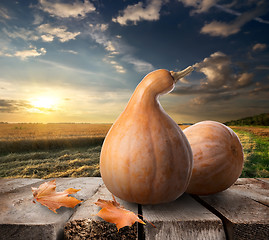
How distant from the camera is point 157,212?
1.25 m

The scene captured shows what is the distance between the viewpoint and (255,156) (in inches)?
203

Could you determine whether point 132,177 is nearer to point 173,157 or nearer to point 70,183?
point 173,157

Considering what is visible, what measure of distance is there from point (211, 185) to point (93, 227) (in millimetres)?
973

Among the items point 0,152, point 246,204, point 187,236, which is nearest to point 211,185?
point 246,204

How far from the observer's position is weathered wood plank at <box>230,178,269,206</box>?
5.41ft

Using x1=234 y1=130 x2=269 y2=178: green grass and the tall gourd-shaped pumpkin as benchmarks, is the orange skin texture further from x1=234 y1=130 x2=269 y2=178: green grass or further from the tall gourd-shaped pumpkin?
x1=234 y1=130 x2=269 y2=178: green grass

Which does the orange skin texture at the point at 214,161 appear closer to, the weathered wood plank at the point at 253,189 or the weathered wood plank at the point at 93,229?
the weathered wood plank at the point at 253,189

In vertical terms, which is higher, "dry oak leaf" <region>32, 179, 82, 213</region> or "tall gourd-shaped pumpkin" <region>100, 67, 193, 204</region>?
"tall gourd-shaped pumpkin" <region>100, 67, 193, 204</region>

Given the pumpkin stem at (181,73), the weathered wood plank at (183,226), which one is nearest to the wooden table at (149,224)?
the weathered wood plank at (183,226)

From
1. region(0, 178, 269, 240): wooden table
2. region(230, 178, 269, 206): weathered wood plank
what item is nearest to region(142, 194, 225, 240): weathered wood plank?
region(0, 178, 269, 240): wooden table

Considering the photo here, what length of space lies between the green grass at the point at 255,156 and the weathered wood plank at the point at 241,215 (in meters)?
3.00

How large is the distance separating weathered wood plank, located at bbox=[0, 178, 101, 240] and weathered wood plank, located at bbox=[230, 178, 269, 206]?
1302mm

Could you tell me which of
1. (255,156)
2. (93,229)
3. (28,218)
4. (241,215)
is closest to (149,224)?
(93,229)

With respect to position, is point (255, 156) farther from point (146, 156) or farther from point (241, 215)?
point (146, 156)
